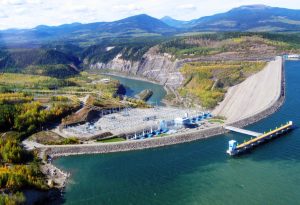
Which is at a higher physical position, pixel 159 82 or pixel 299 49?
pixel 299 49

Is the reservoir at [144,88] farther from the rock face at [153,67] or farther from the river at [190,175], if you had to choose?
the river at [190,175]

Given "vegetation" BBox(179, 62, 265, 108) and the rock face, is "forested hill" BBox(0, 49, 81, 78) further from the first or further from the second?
"vegetation" BBox(179, 62, 265, 108)

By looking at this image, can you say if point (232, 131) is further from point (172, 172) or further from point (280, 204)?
point (280, 204)

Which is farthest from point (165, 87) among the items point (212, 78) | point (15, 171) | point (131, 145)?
point (15, 171)

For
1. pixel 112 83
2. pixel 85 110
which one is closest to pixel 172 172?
pixel 85 110

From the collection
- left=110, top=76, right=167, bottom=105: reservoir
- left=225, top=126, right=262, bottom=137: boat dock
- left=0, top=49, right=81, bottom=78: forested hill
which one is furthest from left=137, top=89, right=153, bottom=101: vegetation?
left=0, top=49, right=81, bottom=78: forested hill

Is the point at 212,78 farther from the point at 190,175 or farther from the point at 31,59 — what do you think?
the point at 31,59

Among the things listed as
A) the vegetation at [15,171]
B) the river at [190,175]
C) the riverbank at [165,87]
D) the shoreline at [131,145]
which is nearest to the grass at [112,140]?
the shoreline at [131,145]
